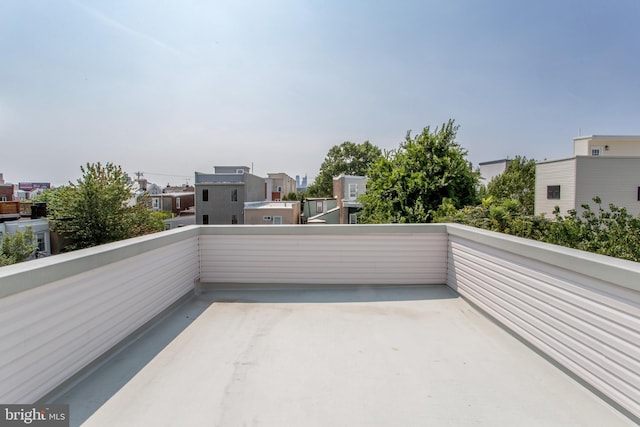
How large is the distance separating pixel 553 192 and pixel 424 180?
10.9 metres

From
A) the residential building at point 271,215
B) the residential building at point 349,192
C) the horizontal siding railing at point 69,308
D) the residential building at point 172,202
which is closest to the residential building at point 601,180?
the residential building at point 349,192

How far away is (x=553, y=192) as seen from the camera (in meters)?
13.7

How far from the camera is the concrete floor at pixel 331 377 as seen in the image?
5.32 feet

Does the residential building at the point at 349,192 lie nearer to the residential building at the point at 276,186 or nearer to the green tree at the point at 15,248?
the green tree at the point at 15,248

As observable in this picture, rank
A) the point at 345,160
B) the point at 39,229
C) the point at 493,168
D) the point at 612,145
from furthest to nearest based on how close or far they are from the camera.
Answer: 1. the point at 345,160
2. the point at 493,168
3. the point at 612,145
4. the point at 39,229

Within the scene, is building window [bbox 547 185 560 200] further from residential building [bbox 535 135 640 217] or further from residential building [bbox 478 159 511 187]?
residential building [bbox 478 159 511 187]

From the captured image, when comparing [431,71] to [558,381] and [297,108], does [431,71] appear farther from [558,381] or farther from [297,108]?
[558,381]

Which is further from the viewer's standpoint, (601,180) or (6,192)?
(6,192)

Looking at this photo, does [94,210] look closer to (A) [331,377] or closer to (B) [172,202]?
(A) [331,377]

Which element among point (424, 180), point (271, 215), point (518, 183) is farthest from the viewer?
point (271, 215)

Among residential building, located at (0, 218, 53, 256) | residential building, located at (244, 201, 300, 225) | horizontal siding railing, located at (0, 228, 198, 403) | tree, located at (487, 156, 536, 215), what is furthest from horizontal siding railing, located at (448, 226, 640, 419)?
residential building, located at (0, 218, 53, 256)

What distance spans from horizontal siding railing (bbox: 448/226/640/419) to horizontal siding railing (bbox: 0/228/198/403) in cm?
324

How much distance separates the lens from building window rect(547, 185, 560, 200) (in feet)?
44.2

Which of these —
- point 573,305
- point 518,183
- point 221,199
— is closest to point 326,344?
point 573,305
